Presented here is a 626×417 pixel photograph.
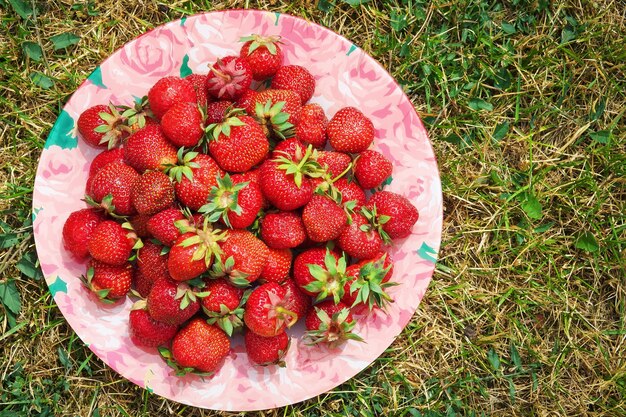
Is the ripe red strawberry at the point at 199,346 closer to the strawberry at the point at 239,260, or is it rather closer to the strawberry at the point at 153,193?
the strawberry at the point at 239,260

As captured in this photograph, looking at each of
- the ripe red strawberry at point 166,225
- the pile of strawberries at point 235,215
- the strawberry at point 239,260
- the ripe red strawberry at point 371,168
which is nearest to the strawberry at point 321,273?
the pile of strawberries at point 235,215

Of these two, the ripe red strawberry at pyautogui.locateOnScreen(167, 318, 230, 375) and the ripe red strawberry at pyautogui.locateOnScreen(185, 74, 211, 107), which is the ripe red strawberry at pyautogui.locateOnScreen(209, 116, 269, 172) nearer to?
the ripe red strawberry at pyautogui.locateOnScreen(185, 74, 211, 107)

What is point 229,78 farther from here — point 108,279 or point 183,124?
point 108,279

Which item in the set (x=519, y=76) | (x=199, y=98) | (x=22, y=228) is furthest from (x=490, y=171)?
(x=22, y=228)

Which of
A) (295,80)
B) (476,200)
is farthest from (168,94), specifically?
(476,200)

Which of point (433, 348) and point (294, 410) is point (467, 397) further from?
point (294, 410)

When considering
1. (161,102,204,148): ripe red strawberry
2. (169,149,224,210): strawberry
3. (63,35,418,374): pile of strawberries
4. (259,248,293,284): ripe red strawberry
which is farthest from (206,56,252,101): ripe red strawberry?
(259,248,293,284): ripe red strawberry

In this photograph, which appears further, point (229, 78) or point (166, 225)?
point (229, 78)
